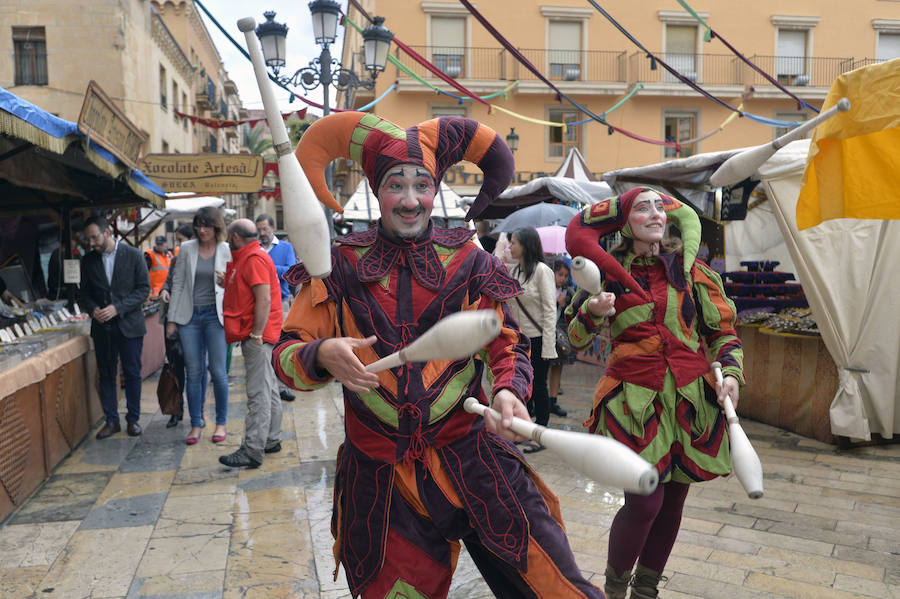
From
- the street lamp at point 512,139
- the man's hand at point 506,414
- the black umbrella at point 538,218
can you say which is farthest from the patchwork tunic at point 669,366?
the street lamp at point 512,139

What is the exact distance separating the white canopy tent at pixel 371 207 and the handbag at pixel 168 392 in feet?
20.5

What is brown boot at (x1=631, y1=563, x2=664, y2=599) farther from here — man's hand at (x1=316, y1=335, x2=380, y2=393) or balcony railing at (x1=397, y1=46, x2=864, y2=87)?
balcony railing at (x1=397, y1=46, x2=864, y2=87)

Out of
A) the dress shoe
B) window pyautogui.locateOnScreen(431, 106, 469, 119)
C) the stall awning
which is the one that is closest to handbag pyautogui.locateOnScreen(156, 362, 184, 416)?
the dress shoe

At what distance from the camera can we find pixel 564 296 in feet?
25.9

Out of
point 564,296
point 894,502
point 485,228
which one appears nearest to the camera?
point 894,502

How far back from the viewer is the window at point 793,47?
1086 inches

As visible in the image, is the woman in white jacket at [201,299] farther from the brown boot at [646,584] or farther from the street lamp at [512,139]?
the street lamp at [512,139]

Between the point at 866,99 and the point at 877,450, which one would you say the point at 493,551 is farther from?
the point at 877,450

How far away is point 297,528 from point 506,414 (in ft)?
9.54

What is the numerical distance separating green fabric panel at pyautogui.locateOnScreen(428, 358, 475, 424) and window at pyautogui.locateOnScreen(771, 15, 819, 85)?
29.5 meters

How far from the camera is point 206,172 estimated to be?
9.03 meters

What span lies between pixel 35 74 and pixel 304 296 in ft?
→ 67.0

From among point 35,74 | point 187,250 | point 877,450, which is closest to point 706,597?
point 877,450

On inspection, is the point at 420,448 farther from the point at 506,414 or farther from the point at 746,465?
the point at 746,465
